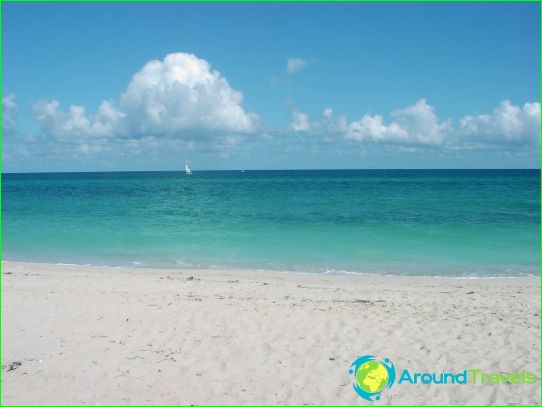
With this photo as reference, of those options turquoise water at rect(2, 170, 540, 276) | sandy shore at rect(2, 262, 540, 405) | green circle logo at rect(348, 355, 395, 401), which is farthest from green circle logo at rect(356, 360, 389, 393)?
turquoise water at rect(2, 170, 540, 276)

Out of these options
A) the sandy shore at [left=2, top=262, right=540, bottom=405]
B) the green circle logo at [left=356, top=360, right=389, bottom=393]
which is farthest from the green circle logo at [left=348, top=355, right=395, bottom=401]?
the sandy shore at [left=2, top=262, right=540, bottom=405]

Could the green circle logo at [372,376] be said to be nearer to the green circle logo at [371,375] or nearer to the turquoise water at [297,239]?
the green circle logo at [371,375]

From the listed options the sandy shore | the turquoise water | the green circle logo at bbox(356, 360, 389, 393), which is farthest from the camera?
the turquoise water

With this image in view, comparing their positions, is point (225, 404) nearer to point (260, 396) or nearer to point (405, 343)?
point (260, 396)

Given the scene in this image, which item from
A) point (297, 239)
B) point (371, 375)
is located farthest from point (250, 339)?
point (297, 239)

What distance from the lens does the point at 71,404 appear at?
5914mm

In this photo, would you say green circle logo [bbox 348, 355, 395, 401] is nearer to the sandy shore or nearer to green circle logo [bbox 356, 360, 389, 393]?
green circle logo [bbox 356, 360, 389, 393]

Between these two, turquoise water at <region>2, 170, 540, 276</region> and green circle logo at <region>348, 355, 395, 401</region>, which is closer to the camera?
green circle logo at <region>348, 355, 395, 401</region>

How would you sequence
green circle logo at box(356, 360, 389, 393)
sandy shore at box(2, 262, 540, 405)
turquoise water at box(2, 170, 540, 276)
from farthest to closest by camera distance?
turquoise water at box(2, 170, 540, 276) < green circle logo at box(356, 360, 389, 393) < sandy shore at box(2, 262, 540, 405)

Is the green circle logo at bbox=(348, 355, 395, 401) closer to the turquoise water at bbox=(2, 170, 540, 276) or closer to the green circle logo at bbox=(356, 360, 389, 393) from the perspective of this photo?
the green circle logo at bbox=(356, 360, 389, 393)

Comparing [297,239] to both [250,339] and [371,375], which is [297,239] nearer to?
[250,339]

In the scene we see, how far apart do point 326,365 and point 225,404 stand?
6.05ft

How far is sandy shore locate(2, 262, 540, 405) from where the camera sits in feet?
20.5

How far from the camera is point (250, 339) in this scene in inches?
315
